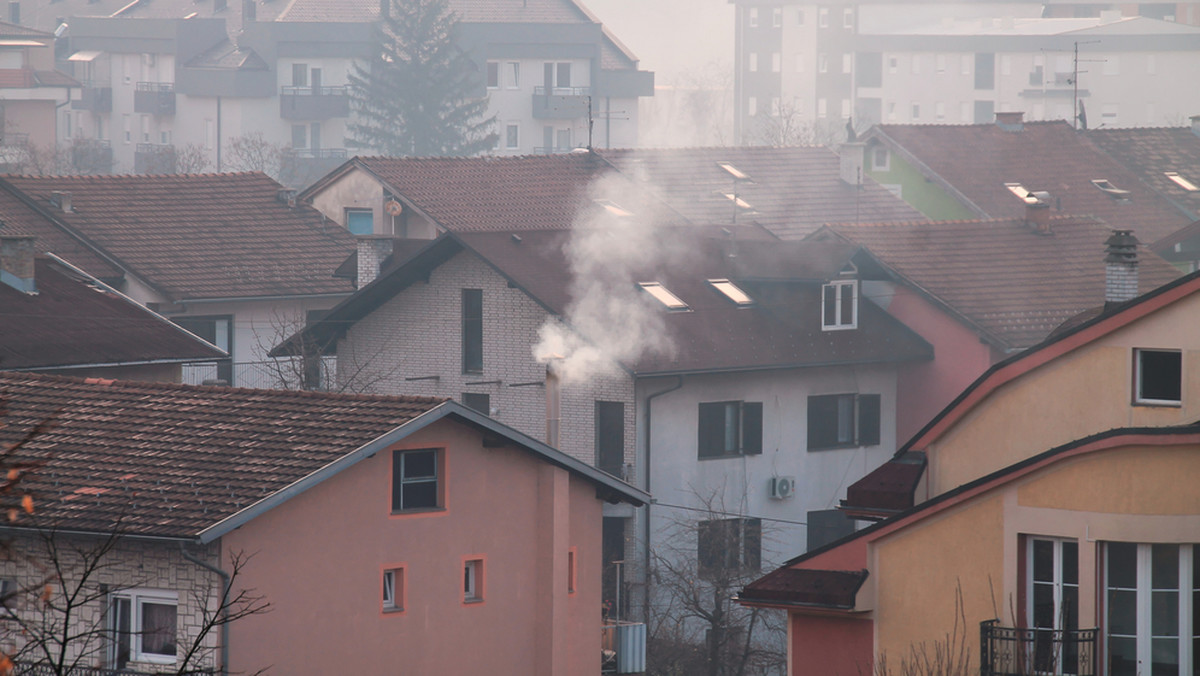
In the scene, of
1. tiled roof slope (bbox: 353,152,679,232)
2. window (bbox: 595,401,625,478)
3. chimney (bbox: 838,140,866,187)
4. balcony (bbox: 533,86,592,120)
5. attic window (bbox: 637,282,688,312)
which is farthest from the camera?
balcony (bbox: 533,86,592,120)

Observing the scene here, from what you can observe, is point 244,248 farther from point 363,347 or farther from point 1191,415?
point 1191,415

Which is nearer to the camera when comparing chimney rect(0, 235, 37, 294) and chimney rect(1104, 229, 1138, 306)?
chimney rect(1104, 229, 1138, 306)

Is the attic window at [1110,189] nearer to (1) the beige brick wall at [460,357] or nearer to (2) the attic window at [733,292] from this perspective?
(2) the attic window at [733,292]

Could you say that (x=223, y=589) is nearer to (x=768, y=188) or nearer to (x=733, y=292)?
(x=733, y=292)

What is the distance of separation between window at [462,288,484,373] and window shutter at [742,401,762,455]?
4.78 m

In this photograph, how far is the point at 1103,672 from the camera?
15.0 metres

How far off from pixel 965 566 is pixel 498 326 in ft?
57.2

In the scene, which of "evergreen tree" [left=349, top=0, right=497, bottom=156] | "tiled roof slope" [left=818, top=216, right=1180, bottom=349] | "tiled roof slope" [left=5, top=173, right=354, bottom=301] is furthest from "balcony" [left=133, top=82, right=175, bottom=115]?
"tiled roof slope" [left=818, top=216, right=1180, bottom=349]

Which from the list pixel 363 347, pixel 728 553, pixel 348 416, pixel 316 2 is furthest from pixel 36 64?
pixel 348 416

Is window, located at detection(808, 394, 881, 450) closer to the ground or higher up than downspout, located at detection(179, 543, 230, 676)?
higher up

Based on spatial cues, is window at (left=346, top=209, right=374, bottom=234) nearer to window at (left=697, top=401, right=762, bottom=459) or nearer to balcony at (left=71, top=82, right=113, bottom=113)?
window at (left=697, top=401, right=762, bottom=459)

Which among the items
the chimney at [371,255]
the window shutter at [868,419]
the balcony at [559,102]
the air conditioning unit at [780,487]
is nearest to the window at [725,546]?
the air conditioning unit at [780,487]

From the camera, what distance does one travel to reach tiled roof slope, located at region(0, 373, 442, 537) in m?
18.2

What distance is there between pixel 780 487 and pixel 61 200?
636 inches
